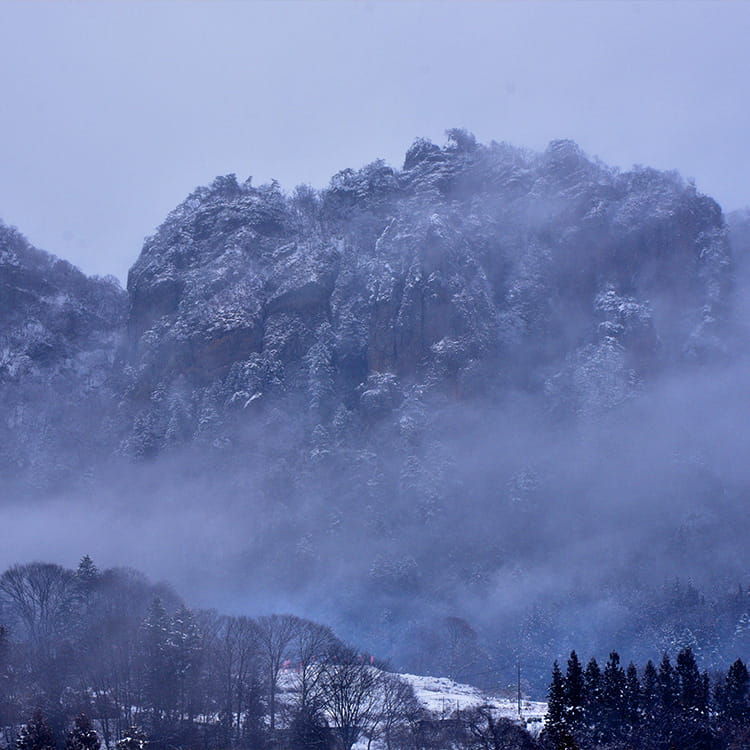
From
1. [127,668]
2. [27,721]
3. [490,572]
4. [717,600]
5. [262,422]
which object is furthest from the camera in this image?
[262,422]

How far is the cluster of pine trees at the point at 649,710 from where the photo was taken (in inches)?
3310

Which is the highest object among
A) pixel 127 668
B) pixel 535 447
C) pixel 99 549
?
pixel 535 447

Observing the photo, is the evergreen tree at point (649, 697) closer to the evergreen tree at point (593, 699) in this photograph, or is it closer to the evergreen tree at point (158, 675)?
the evergreen tree at point (593, 699)

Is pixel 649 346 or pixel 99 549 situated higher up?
pixel 649 346

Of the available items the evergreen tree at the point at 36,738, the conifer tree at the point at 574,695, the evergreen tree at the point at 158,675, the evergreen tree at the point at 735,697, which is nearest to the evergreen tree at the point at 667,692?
the evergreen tree at the point at 735,697

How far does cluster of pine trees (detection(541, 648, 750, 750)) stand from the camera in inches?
3310

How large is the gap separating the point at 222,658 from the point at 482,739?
92.9 ft

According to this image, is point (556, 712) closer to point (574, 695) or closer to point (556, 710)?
point (556, 710)

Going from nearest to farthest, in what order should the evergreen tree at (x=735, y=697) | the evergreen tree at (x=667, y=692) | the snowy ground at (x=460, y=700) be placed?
the evergreen tree at (x=667, y=692) < the evergreen tree at (x=735, y=697) < the snowy ground at (x=460, y=700)

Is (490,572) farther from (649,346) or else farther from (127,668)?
(127,668)

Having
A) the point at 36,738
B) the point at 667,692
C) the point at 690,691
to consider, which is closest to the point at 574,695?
the point at 667,692

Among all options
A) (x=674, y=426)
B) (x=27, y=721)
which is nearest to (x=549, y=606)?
(x=674, y=426)

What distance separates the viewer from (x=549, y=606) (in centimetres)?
15212

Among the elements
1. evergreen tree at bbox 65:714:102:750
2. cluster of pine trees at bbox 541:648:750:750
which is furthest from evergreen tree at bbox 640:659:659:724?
evergreen tree at bbox 65:714:102:750
